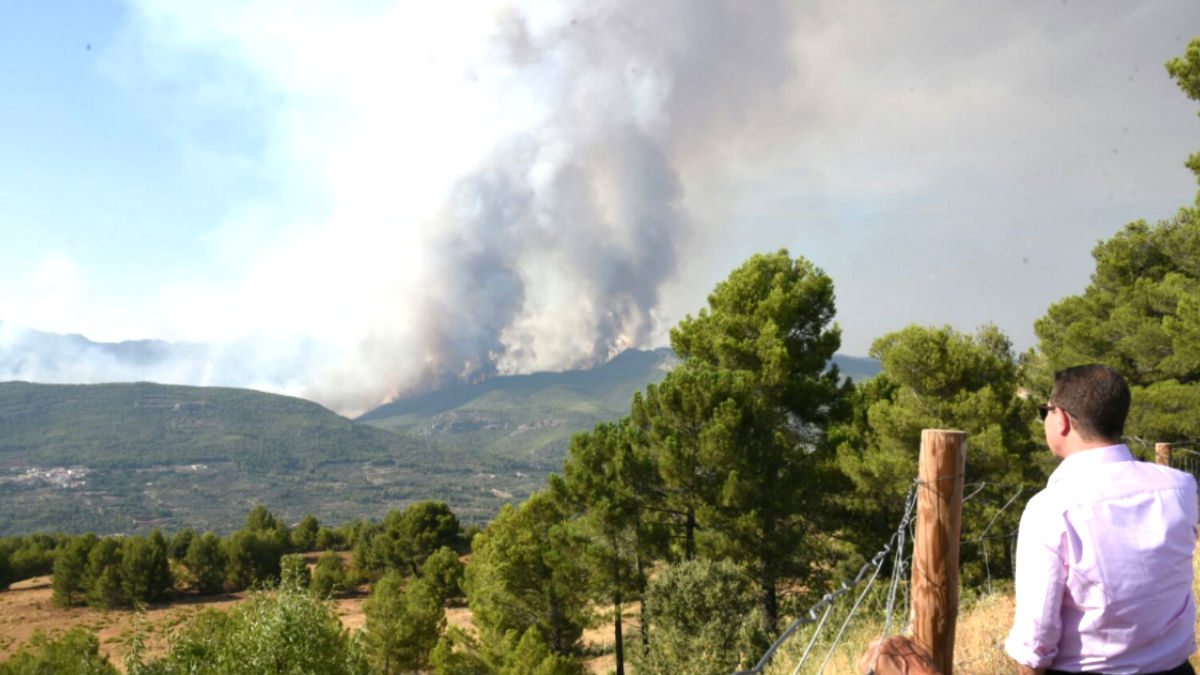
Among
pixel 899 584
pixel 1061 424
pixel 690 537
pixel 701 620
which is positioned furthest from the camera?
pixel 690 537

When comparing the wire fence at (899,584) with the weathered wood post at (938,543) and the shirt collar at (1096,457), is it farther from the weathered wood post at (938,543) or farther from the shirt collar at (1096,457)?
the shirt collar at (1096,457)

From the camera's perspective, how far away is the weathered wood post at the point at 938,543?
11.1 feet

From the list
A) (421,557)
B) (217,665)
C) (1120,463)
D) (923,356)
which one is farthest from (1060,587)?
(421,557)

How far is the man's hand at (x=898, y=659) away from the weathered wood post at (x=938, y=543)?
1222mm

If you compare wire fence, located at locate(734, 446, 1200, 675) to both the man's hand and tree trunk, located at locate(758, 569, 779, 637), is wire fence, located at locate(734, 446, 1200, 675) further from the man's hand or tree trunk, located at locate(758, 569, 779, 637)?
tree trunk, located at locate(758, 569, 779, 637)

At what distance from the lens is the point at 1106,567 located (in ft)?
6.96

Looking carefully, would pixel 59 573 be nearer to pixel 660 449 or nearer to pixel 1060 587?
pixel 660 449

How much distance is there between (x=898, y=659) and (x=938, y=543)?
4.43 ft

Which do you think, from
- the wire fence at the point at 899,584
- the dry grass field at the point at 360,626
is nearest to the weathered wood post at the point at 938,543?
the wire fence at the point at 899,584

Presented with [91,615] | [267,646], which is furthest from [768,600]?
[91,615]

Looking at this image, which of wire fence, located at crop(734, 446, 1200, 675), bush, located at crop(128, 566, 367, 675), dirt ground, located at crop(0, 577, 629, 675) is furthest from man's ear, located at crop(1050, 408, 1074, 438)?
dirt ground, located at crop(0, 577, 629, 675)

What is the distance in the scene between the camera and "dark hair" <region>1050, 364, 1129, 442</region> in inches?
90.3

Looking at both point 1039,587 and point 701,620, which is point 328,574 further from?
point 1039,587

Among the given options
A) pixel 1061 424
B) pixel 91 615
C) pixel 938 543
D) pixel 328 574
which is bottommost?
pixel 91 615
